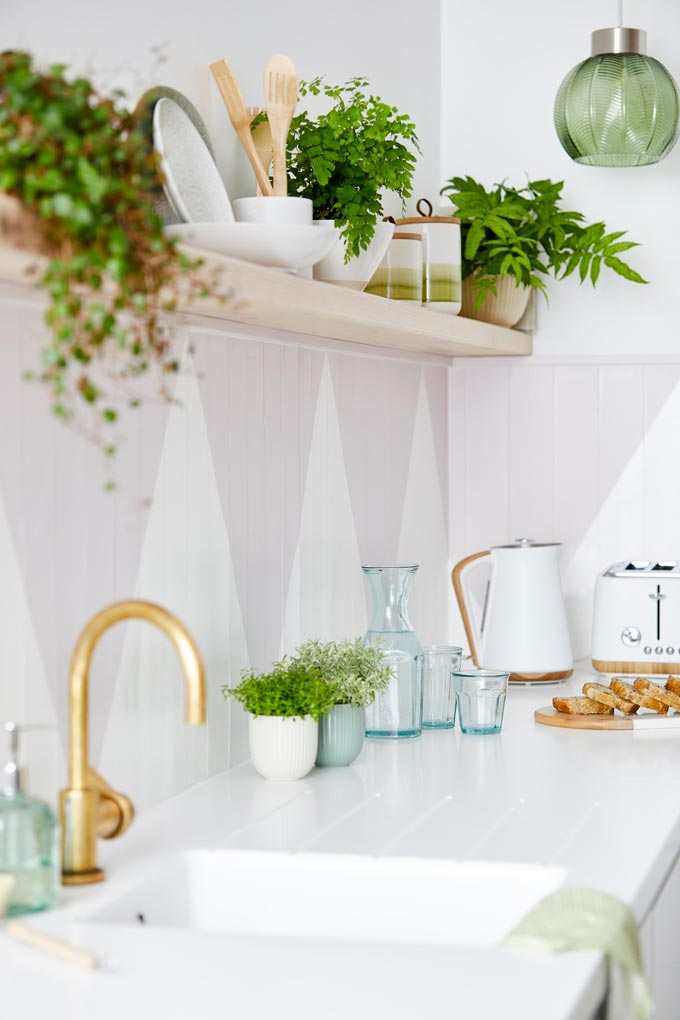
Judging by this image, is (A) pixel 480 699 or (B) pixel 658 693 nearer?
(A) pixel 480 699

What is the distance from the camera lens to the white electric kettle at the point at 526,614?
249cm

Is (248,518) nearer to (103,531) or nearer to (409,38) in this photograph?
(103,531)

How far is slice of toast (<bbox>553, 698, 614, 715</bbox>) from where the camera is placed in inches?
84.4

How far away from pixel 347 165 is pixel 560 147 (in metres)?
1.01

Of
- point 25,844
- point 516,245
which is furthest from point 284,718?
point 516,245

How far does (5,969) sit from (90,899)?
187 millimetres

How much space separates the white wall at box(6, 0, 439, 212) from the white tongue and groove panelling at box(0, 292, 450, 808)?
284mm

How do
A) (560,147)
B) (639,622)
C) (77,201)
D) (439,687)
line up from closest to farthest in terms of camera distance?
(77,201) < (439,687) < (639,622) < (560,147)

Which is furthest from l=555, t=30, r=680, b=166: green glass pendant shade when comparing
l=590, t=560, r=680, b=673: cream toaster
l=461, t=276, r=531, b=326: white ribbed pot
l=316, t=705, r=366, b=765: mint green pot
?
l=316, t=705, r=366, b=765: mint green pot

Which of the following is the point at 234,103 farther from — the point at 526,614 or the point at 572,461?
the point at 572,461

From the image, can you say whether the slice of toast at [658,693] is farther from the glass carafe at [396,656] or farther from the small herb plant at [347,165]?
the small herb plant at [347,165]

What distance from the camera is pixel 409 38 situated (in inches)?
102

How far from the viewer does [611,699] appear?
7.04 ft

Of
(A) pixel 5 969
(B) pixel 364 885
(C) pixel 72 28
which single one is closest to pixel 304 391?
(C) pixel 72 28
